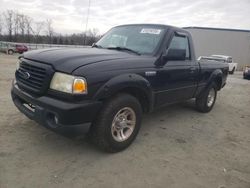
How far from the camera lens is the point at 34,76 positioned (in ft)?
11.0

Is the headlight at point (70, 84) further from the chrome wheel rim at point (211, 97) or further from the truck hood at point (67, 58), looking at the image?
the chrome wheel rim at point (211, 97)

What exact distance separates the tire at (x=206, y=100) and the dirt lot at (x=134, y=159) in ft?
3.49

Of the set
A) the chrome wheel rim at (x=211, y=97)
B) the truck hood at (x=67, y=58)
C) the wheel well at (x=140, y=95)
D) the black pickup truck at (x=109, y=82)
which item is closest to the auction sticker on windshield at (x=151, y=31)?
the black pickup truck at (x=109, y=82)

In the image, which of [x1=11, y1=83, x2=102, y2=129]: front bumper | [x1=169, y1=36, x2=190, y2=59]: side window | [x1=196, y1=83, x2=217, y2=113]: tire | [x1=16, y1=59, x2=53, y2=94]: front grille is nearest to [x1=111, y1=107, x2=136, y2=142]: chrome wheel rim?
[x1=11, y1=83, x2=102, y2=129]: front bumper

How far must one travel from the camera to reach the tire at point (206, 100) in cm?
598

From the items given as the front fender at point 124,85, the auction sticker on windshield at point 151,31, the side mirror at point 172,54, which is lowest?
the front fender at point 124,85

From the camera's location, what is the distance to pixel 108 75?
3201 mm

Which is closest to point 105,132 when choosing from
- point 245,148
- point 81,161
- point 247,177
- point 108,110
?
point 108,110

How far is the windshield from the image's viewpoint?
4230 millimetres

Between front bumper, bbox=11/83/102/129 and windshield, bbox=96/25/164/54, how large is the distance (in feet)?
5.13

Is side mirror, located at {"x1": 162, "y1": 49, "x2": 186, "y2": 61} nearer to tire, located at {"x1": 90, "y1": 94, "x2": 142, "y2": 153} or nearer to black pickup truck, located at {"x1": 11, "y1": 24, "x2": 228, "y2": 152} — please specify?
black pickup truck, located at {"x1": 11, "y1": 24, "x2": 228, "y2": 152}

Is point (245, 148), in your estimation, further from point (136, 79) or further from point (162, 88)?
point (136, 79)

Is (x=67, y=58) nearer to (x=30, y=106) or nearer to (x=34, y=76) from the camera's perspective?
(x=34, y=76)

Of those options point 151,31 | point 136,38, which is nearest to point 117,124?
point 136,38
